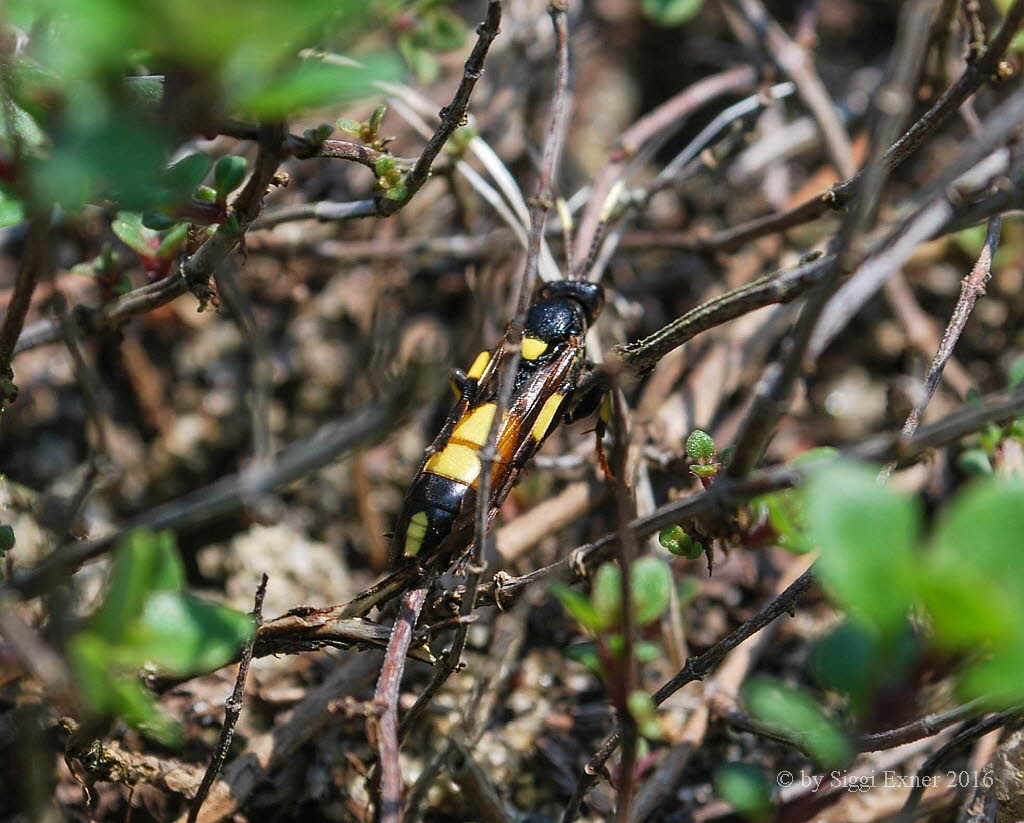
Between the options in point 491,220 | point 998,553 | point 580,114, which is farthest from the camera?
point 580,114

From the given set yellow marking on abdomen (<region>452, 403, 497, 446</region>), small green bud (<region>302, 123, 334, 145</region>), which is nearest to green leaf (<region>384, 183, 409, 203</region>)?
small green bud (<region>302, 123, 334, 145</region>)

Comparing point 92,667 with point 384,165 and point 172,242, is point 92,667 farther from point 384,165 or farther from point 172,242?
point 172,242

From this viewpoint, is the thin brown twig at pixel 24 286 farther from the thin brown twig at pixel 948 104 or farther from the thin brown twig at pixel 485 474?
the thin brown twig at pixel 948 104

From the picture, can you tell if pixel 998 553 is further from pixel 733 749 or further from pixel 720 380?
pixel 720 380

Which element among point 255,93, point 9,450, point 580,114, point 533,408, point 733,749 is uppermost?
point 255,93

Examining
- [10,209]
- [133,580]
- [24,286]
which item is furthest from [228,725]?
[10,209]

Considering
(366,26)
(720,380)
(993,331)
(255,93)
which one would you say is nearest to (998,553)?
(255,93)

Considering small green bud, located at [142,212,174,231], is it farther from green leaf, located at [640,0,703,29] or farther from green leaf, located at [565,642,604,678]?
green leaf, located at [640,0,703,29]
